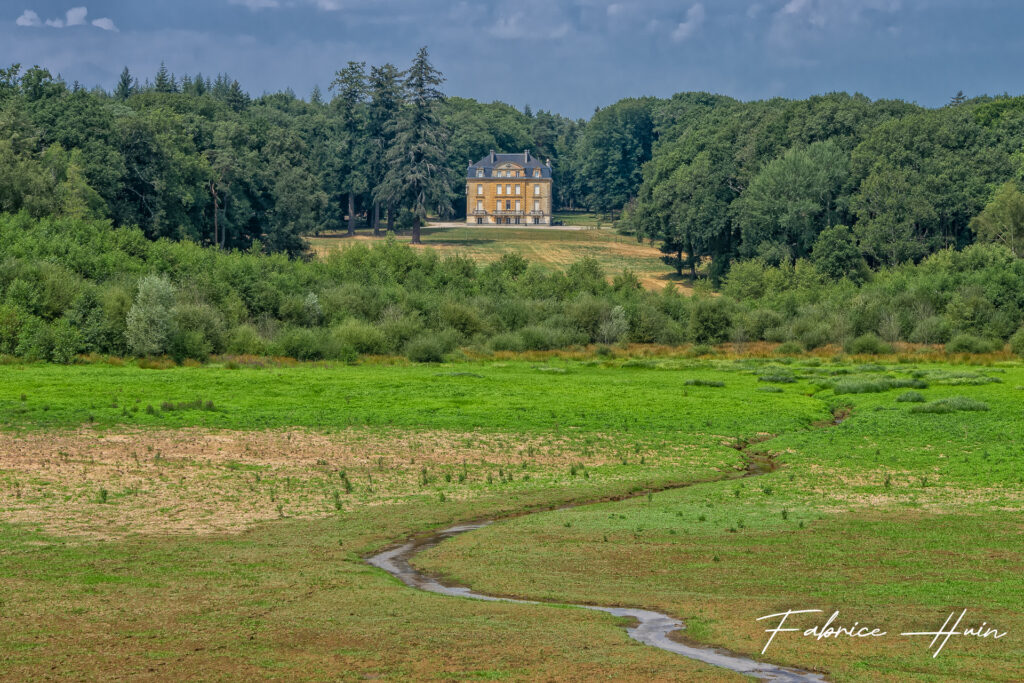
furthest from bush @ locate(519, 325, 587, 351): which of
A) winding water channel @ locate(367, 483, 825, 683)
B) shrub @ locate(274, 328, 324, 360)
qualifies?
winding water channel @ locate(367, 483, 825, 683)

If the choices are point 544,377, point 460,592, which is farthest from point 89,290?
point 460,592

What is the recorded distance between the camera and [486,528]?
87.2 ft

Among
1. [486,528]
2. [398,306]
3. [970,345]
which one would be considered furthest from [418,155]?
[486,528]

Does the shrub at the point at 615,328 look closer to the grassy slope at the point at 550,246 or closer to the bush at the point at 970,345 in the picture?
the bush at the point at 970,345

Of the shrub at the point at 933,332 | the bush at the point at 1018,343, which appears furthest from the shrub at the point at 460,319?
the bush at the point at 1018,343

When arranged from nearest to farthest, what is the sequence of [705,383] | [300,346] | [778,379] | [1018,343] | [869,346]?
[705,383]
[778,379]
[300,346]
[1018,343]
[869,346]

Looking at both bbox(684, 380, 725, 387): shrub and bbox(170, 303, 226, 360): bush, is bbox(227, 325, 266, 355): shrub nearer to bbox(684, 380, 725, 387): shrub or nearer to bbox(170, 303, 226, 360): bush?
bbox(170, 303, 226, 360): bush

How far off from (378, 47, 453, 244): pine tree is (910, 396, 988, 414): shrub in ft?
345

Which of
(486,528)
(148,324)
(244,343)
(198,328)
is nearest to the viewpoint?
(486,528)

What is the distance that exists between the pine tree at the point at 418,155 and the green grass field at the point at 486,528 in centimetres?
9502

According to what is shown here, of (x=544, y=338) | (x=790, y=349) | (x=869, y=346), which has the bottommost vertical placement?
(x=790, y=349)

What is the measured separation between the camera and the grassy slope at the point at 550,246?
135875mm

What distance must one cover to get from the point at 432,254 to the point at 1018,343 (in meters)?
46.5

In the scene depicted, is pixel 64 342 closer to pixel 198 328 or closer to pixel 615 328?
pixel 198 328
